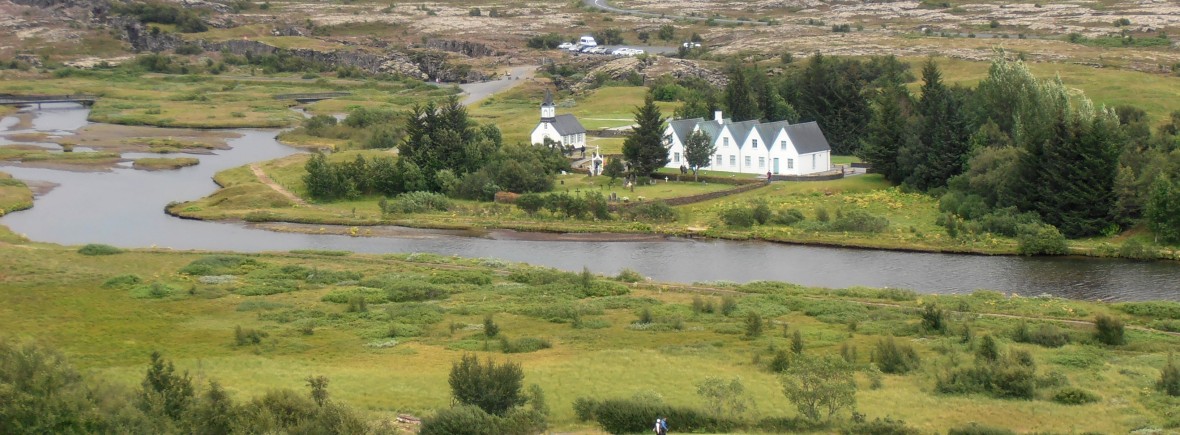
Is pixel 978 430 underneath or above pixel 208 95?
underneath

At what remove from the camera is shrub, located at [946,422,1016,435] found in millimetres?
26500

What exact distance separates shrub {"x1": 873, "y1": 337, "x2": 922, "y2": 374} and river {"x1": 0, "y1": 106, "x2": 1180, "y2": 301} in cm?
1353

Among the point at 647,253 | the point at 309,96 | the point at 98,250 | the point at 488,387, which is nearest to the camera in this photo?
the point at 488,387

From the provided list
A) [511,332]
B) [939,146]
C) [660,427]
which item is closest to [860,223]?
[939,146]

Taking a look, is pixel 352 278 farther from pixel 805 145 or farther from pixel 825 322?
pixel 805 145

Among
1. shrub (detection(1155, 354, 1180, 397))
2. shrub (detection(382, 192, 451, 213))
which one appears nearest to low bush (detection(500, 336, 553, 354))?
shrub (detection(1155, 354, 1180, 397))

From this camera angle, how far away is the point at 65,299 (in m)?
46.9

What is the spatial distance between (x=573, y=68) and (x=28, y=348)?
365 feet

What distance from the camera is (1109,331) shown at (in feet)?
126

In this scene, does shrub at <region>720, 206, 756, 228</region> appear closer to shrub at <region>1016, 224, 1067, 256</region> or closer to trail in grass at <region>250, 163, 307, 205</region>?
shrub at <region>1016, 224, 1067, 256</region>

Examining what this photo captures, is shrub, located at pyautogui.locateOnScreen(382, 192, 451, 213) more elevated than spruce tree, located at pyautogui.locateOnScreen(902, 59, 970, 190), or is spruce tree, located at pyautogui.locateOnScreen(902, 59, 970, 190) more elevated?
spruce tree, located at pyautogui.locateOnScreen(902, 59, 970, 190)

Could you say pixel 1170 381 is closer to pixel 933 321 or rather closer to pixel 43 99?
pixel 933 321

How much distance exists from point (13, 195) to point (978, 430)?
61.6 m

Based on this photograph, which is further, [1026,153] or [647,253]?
[1026,153]
